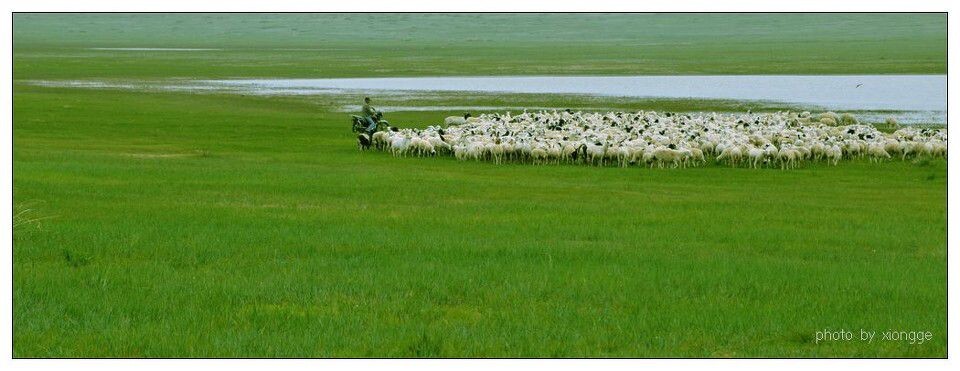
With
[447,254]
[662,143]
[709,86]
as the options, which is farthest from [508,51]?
[447,254]

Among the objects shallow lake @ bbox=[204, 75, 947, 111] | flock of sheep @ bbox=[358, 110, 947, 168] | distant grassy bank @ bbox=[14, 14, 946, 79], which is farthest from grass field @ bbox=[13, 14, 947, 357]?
distant grassy bank @ bbox=[14, 14, 946, 79]

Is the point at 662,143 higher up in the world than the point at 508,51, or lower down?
higher up

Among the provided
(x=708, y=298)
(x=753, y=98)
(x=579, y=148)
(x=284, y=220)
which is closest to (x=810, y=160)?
(x=579, y=148)

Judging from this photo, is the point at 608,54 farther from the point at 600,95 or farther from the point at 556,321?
the point at 556,321

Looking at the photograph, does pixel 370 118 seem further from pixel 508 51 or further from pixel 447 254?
pixel 508 51

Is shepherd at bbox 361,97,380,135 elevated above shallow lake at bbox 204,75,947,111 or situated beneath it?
elevated above

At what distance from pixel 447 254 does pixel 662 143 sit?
13551 mm

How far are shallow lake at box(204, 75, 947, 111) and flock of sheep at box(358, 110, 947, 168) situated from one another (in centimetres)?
2000

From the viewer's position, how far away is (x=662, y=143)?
26297 millimetres

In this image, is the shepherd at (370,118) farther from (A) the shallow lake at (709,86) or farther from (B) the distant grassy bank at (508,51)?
(B) the distant grassy bank at (508,51)

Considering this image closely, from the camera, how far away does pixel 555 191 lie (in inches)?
817

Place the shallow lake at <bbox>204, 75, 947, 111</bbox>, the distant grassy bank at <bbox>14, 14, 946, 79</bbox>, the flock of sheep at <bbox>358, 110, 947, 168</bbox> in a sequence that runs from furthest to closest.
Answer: the distant grassy bank at <bbox>14, 14, 946, 79</bbox> → the shallow lake at <bbox>204, 75, 947, 111</bbox> → the flock of sheep at <bbox>358, 110, 947, 168</bbox>

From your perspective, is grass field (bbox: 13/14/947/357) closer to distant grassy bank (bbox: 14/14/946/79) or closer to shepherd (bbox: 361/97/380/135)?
shepherd (bbox: 361/97/380/135)

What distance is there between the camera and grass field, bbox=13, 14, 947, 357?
31.1 ft
